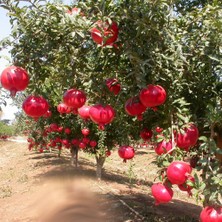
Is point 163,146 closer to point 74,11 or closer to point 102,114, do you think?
point 102,114

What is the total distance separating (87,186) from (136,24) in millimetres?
9666

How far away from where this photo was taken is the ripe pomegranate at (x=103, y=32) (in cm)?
227

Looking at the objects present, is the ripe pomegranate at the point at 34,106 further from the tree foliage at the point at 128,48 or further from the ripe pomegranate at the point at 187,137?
the ripe pomegranate at the point at 187,137

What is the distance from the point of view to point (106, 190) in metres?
10.9

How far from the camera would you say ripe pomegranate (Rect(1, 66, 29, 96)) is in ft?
7.01

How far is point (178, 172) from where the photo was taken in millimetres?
2156

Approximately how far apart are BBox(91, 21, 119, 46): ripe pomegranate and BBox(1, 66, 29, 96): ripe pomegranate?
603 millimetres

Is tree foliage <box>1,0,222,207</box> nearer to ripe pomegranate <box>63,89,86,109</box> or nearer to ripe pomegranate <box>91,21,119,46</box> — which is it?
ripe pomegranate <box>91,21,119,46</box>

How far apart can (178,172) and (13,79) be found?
131 centimetres

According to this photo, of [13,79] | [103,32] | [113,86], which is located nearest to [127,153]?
[113,86]

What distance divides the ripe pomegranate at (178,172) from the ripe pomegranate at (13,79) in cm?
120

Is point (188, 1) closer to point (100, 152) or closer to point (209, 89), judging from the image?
point (209, 89)

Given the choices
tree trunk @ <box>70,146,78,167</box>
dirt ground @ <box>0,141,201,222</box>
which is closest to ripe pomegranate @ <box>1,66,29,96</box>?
dirt ground @ <box>0,141,201,222</box>

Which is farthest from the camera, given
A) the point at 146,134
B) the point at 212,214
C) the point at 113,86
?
the point at 146,134
